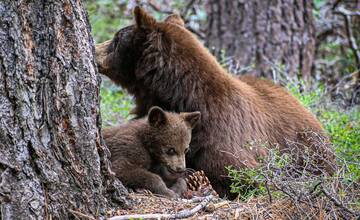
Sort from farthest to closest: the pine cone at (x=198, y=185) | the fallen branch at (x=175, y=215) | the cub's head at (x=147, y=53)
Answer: the cub's head at (x=147, y=53), the pine cone at (x=198, y=185), the fallen branch at (x=175, y=215)

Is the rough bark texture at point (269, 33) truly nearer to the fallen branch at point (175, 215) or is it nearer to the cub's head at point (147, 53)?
the cub's head at point (147, 53)

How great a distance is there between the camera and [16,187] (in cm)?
365

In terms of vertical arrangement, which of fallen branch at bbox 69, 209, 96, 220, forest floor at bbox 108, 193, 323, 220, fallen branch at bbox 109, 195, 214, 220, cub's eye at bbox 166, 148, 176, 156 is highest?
cub's eye at bbox 166, 148, 176, 156

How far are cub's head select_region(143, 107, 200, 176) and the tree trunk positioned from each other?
983 millimetres

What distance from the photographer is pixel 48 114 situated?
3.82 meters

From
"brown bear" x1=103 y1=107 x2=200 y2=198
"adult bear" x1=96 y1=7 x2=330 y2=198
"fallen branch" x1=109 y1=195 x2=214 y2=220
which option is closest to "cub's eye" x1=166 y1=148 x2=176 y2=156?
"brown bear" x1=103 y1=107 x2=200 y2=198

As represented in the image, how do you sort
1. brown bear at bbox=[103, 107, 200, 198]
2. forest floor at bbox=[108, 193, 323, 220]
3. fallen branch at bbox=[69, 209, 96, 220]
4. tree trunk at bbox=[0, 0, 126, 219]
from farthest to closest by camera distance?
brown bear at bbox=[103, 107, 200, 198] → forest floor at bbox=[108, 193, 323, 220] → fallen branch at bbox=[69, 209, 96, 220] → tree trunk at bbox=[0, 0, 126, 219]

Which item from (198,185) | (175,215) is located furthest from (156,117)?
(175,215)

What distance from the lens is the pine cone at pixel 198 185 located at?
202 inches

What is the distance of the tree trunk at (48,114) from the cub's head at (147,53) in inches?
57.8

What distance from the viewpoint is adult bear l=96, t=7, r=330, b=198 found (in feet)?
17.8

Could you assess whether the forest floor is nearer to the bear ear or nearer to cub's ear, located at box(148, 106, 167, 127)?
cub's ear, located at box(148, 106, 167, 127)

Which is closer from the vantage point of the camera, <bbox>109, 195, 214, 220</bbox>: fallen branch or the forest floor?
<bbox>109, 195, 214, 220</bbox>: fallen branch

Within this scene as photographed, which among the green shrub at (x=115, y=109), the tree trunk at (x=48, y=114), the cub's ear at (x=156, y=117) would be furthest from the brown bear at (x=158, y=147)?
the green shrub at (x=115, y=109)
